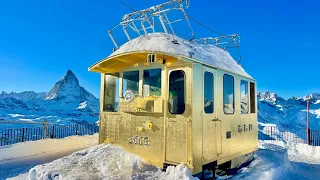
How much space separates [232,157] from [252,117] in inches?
81.0

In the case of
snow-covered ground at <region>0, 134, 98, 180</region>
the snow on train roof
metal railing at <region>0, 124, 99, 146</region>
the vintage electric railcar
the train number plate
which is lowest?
snow-covered ground at <region>0, 134, 98, 180</region>

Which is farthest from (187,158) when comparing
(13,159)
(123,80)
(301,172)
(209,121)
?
(13,159)

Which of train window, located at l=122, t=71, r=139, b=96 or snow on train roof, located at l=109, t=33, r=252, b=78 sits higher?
snow on train roof, located at l=109, t=33, r=252, b=78

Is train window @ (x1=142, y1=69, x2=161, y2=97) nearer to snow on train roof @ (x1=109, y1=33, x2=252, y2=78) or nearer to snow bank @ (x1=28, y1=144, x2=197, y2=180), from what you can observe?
snow on train roof @ (x1=109, y1=33, x2=252, y2=78)

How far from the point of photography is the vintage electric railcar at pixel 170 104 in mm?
4984

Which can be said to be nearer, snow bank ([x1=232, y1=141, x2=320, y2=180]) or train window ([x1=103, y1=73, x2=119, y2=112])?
snow bank ([x1=232, y1=141, x2=320, y2=180])

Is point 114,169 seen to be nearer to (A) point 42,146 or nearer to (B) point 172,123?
(B) point 172,123

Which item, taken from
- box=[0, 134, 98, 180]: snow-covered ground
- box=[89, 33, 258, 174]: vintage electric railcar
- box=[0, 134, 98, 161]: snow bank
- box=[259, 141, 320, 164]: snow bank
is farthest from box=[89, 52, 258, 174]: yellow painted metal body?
box=[259, 141, 320, 164]: snow bank

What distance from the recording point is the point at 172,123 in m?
5.11

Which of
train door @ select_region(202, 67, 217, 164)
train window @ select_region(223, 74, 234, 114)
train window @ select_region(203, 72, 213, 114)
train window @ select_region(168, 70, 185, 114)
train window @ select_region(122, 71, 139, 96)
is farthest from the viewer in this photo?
train window @ select_region(223, 74, 234, 114)

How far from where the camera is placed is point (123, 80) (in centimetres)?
616

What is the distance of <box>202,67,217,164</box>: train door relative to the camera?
5246 mm

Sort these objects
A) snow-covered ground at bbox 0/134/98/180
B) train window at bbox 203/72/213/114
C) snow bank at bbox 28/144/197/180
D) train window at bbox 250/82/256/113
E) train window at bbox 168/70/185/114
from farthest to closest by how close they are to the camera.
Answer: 1. train window at bbox 250/82/256/113
2. snow-covered ground at bbox 0/134/98/180
3. train window at bbox 203/72/213/114
4. train window at bbox 168/70/185/114
5. snow bank at bbox 28/144/197/180

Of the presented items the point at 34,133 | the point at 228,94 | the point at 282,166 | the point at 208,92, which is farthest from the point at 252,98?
the point at 34,133
